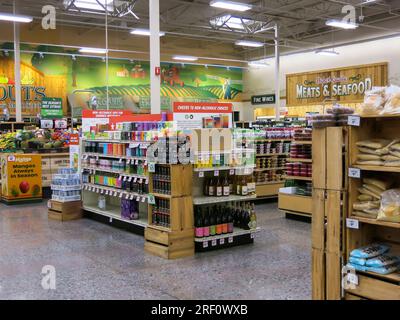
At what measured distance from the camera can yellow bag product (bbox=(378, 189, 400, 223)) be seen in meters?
3.38

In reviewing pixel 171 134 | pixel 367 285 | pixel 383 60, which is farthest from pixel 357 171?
pixel 383 60

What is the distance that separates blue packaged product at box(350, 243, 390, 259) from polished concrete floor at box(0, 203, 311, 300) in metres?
0.96

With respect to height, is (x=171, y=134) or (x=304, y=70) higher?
(x=304, y=70)

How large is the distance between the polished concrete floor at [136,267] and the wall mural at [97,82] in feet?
37.0

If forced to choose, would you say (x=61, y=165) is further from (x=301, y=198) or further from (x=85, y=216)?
(x=301, y=198)

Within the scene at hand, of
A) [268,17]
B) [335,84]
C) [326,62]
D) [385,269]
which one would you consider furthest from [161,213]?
[326,62]

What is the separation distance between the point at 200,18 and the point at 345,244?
16.2 metres

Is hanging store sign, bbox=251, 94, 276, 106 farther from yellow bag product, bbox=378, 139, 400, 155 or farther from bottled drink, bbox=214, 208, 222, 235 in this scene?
yellow bag product, bbox=378, 139, 400, 155

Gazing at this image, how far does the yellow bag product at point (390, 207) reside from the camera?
3377 mm

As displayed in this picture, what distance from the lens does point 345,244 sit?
Answer: 3695 mm

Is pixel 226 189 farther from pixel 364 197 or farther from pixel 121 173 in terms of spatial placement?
pixel 364 197

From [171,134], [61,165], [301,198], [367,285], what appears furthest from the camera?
[61,165]

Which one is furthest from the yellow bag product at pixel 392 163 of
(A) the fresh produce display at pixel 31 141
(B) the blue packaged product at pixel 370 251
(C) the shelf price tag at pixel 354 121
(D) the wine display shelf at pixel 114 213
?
(A) the fresh produce display at pixel 31 141

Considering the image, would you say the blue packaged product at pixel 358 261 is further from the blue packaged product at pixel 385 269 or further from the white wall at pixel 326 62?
the white wall at pixel 326 62
